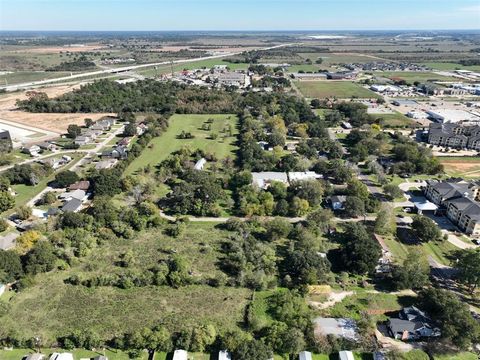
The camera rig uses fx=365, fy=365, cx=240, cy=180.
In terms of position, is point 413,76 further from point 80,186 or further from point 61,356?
point 61,356

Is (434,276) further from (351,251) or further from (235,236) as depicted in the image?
(235,236)

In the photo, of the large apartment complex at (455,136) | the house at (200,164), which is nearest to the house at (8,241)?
the house at (200,164)

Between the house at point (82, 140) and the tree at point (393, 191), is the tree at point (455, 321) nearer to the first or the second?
the tree at point (393, 191)

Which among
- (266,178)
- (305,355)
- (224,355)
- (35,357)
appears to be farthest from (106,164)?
(305,355)

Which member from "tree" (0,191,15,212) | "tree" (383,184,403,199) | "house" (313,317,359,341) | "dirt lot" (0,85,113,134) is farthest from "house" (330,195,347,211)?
"dirt lot" (0,85,113,134)

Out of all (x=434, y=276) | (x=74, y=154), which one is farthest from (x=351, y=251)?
(x=74, y=154)
